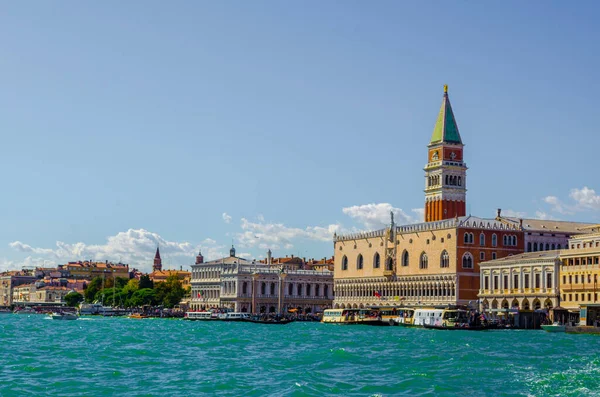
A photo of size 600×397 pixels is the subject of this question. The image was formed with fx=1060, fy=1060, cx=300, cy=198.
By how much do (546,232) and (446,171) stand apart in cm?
1794

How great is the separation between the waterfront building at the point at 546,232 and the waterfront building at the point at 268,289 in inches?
1394

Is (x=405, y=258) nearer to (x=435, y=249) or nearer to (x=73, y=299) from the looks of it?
(x=435, y=249)

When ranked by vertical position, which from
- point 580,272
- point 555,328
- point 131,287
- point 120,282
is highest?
point 120,282

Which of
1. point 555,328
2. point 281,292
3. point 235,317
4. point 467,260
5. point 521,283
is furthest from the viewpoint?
point 281,292

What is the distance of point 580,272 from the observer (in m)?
87.9

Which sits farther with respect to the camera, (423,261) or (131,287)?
(131,287)

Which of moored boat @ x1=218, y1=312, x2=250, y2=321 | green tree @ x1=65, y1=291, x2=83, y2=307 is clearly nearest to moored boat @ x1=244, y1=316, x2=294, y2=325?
moored boat @ x1=218, y1=312, x2=250, y2=321

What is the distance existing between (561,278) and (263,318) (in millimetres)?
32896

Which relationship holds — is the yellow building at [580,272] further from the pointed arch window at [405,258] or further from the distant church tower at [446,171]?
the distant church tower at [446,171]

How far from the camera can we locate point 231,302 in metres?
141

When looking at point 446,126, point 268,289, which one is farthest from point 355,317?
point 268,289

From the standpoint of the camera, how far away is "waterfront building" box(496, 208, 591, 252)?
108438 mm

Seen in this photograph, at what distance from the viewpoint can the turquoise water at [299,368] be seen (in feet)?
113

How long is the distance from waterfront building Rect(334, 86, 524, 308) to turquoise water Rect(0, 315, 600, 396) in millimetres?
45968
